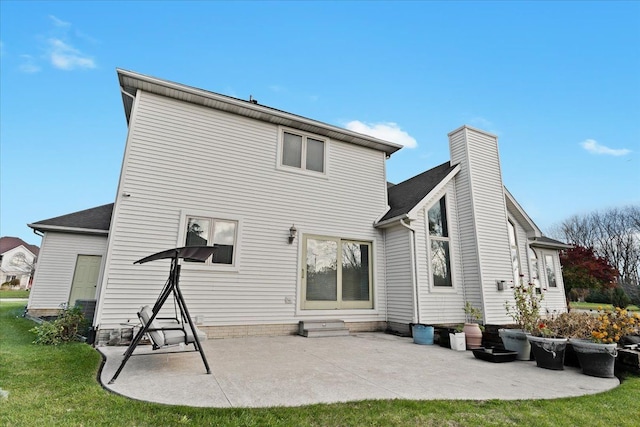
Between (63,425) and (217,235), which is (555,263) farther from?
(63,425)

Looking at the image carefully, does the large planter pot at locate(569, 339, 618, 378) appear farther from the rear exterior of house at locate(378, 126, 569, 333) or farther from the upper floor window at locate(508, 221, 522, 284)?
the upper floor window at locate(508, 221, 522, 284)

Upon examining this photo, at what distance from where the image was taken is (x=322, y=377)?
398cm

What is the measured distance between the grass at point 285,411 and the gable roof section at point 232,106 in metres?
6.05

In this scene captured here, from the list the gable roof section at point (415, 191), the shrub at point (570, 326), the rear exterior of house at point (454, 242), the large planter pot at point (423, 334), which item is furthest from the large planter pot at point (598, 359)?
the gable roof section at point (415, 191)

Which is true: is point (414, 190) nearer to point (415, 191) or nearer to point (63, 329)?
point (415, 191)

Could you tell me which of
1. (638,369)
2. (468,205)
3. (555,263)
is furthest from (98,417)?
(555,263)

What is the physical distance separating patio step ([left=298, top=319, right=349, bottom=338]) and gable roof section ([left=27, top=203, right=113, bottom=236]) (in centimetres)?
883

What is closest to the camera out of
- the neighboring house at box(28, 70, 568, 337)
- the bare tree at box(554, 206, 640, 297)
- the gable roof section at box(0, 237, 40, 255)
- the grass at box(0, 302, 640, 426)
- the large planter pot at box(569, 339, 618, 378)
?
the grass at box(0, 302, 640, 426)

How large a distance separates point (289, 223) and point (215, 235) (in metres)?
1.92

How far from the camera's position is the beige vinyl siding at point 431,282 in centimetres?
802

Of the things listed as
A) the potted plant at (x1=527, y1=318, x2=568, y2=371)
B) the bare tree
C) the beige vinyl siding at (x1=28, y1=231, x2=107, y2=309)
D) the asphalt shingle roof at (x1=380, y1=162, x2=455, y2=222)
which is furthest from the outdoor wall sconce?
the bare tree

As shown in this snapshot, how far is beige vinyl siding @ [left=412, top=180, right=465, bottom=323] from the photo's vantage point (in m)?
8.02

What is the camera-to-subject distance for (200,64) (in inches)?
455

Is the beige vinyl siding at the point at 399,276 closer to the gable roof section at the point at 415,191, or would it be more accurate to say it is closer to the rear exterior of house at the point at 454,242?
the rear exterior of house at the point at 454,242
